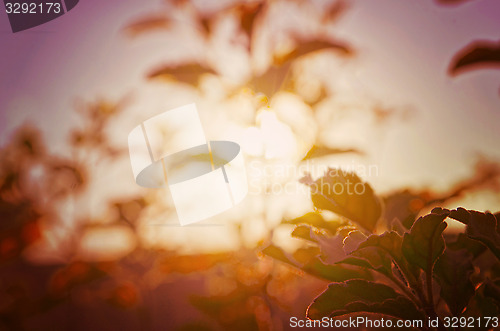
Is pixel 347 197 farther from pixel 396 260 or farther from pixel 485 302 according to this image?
pixel 485 302

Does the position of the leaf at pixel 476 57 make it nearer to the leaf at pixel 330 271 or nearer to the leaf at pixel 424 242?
the leaf at pixel 424 242

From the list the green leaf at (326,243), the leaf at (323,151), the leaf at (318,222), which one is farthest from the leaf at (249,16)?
the green leaf at (326,243)

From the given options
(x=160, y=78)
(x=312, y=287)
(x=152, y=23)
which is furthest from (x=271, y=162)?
(x=312, y=287)

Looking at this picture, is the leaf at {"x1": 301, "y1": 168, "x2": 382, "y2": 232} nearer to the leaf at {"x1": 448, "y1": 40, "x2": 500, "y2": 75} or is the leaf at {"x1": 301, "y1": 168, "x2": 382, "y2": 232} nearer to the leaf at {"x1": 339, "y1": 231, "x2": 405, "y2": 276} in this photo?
the leaf at {"x1": 339, "y1": 231, "x2": 405, "y2": 276}

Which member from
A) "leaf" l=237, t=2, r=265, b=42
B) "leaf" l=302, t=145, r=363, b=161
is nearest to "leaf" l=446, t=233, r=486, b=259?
"leaf" l=302, t=145, r=363, b=161
